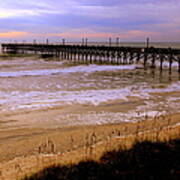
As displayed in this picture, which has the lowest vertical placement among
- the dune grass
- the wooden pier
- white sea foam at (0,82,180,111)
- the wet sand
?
the wet sand

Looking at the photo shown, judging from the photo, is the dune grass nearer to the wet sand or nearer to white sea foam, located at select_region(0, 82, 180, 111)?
the wet sand

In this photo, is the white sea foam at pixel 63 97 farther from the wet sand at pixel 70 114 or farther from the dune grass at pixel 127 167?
the dune grass at pixel 127 167

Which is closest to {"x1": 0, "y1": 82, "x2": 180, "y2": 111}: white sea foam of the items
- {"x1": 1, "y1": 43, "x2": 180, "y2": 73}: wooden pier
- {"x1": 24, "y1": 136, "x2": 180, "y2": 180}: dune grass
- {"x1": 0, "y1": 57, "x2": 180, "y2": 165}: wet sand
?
{"x1": 0, "y1": 57, "x2": 180, "y2": 165}: wet sand

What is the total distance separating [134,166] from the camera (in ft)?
13.6

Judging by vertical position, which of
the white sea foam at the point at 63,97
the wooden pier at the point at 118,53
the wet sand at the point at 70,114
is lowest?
the wet sand at the point at 70,114

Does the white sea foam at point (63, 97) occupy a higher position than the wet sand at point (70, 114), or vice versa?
the white sea foam at point (63, 97)

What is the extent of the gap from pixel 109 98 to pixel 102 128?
4250 millimetres

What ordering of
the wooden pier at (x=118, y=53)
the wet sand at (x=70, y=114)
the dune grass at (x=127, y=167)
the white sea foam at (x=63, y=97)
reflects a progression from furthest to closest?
the wooden pier at (x=118, y=53)
the white sea foam at (x=63, y=97)
the wet sand at (x=70, y=114)
the dune grass at (x=127, y=167)

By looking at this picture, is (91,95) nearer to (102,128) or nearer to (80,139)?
(102,128)

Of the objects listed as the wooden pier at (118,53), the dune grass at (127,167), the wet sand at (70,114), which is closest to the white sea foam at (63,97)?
the wet sand at (70,114)

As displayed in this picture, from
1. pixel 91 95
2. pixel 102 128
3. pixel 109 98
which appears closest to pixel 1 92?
pixel 91 95

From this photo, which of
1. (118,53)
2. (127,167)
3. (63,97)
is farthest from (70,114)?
(118,53)

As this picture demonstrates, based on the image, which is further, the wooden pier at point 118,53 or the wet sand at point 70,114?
the wooden pier at point 118,53

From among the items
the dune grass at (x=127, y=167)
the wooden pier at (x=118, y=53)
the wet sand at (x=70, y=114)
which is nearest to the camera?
the dune grass at (x=127, y=167)
